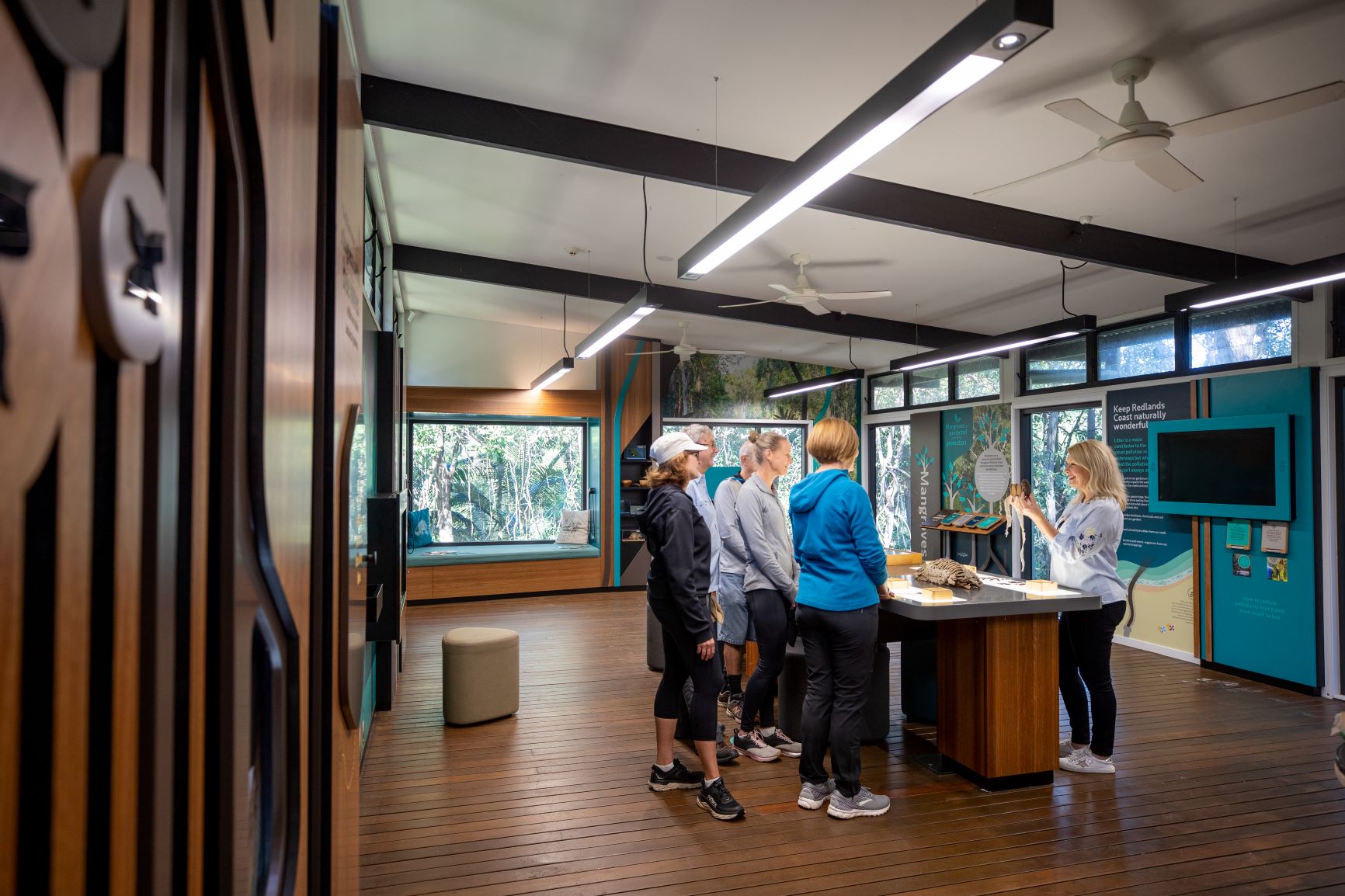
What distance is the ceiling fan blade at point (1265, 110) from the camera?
2.62 metres

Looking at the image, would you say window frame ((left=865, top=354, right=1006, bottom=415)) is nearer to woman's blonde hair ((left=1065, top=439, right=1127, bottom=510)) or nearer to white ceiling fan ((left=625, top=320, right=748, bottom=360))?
white ceiling fan ((left=625, top=320, right=748, bottom=360))

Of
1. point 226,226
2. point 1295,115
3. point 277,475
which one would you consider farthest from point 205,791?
point 1295,115

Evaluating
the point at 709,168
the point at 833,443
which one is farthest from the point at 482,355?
the point at 833,443

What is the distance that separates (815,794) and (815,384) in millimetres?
6752

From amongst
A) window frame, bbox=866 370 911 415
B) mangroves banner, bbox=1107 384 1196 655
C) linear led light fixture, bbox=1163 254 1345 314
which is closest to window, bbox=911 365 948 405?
window frame, bbox=866 370 911 415

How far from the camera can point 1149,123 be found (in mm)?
3090

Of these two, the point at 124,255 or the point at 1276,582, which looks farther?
the point at 1276,582

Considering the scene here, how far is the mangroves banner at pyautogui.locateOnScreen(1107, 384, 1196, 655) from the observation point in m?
6.60

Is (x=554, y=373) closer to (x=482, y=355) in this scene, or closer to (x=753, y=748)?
(x=482, y=355)

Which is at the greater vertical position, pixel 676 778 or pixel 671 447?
pixel 671 447

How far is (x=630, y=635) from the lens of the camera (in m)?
7.43

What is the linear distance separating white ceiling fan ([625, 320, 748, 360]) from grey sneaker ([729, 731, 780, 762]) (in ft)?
16.8

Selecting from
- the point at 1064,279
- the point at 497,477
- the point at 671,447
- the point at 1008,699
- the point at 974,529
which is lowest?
the point at 1008,699

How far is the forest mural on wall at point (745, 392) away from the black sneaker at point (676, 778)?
7417 mm
